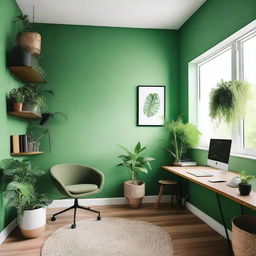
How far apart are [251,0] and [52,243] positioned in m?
3.24

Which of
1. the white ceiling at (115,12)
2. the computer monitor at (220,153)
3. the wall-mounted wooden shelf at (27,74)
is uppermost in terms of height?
the white ceiling at (115,12)

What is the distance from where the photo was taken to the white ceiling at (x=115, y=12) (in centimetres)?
316

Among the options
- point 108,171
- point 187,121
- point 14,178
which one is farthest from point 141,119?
point 14,178

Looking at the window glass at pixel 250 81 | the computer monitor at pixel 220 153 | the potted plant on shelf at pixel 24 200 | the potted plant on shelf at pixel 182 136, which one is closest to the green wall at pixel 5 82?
the potted plant on shelf at pixel 24 200

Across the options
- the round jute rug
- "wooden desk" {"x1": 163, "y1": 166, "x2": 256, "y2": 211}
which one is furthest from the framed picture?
the round jute rug

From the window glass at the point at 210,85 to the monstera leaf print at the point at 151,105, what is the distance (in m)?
0.71

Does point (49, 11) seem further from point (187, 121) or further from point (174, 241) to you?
point (174, 241)

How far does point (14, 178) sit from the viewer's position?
2521mm

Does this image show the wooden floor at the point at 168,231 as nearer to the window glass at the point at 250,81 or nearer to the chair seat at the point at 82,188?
the chair seat at the point at 82,188

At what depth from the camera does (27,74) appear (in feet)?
10.2

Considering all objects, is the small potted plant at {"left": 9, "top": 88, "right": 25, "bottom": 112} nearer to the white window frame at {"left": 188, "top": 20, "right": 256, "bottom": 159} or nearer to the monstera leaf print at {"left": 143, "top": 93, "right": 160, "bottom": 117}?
the monstera leaf print at {"left": 143, "top": 93, "right": 160, "bottom": 117}

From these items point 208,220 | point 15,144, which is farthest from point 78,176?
point 208,220

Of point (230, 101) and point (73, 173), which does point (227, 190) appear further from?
point (73, 173)

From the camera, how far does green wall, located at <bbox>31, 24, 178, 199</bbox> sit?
3.75 m
